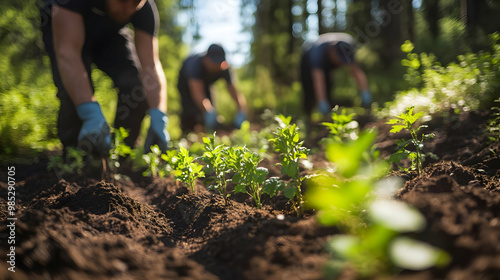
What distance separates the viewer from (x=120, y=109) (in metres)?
3.18

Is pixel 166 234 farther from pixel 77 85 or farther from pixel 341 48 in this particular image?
pixel 341 48

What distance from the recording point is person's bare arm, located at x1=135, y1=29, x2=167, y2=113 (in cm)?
322

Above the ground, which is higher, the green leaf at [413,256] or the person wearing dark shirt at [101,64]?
the person wearing dark shirt at [101,64]

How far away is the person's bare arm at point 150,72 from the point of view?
10.6 feet

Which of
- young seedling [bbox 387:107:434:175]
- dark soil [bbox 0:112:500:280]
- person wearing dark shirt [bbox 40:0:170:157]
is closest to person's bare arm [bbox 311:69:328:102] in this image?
person wearing dark shirt [bbox 40:0:170:157]

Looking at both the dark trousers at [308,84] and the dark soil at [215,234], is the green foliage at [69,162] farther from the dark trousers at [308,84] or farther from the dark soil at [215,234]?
the dark trousers at [308,84]

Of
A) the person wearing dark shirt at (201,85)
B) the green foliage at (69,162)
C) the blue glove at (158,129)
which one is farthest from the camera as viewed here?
the person wearing dark shirt at (201,85)

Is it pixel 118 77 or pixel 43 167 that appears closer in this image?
pixel 118 77

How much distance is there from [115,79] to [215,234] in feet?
7.28

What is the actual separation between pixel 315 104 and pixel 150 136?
451cm

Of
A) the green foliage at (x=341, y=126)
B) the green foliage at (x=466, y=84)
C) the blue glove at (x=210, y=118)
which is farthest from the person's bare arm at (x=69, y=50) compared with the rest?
the blue glove at (x=210, y=118)

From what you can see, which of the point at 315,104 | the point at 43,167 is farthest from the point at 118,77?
the point at 315,104

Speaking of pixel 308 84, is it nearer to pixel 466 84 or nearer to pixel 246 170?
pixel 466 84

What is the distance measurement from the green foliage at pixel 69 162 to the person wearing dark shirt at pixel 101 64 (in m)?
0.09
